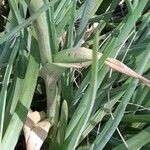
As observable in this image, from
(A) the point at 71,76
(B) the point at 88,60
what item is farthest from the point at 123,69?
(A) the point at 71,76

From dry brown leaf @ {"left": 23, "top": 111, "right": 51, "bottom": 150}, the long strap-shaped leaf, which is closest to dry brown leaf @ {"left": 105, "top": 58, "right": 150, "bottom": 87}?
the long strap-shaped leaf

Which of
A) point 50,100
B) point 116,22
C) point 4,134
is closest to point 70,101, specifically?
point 50,100

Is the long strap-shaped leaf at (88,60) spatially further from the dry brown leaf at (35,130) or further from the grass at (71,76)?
the dry brown leaf at (35,130)

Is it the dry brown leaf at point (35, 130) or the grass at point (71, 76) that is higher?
the grass at point (71, 76)

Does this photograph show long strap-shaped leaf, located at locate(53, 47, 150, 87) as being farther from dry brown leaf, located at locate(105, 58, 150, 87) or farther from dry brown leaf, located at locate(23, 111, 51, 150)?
dry brown leaf, located at locate(23, 111, 51, 150)

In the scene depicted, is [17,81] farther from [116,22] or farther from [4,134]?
[116,22]

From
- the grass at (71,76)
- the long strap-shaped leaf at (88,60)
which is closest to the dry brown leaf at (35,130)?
the grass at (71,76)

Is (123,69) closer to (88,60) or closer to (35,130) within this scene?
(88,60)

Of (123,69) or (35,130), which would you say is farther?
(35,130)
